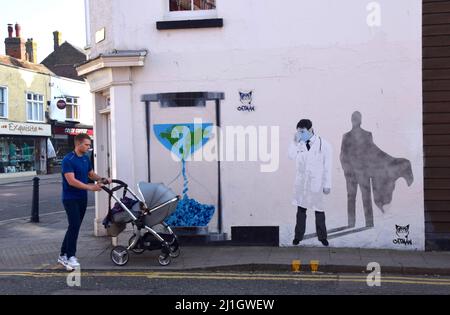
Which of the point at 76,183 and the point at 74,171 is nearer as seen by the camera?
the point at 76,183

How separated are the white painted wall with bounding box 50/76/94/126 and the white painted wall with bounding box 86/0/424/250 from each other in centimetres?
2998

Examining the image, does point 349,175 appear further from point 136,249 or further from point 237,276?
point 136,249

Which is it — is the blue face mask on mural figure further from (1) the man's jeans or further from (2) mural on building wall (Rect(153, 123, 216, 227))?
(1) the man's jeans

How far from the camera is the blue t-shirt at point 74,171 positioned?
7602 millimetres

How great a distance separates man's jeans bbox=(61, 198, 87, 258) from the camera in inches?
304

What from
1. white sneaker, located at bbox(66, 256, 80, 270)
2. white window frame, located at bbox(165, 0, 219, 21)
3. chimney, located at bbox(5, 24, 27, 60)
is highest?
chimney, located at bbox(5, 24, 27, 60)

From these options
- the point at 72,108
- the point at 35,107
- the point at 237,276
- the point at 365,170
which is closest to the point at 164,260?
the point at 237,276

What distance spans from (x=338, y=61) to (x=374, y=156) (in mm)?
1634

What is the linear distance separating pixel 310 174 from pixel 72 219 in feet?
12.4

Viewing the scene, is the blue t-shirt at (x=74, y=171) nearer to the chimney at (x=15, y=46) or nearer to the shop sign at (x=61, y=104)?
the shop sign at (x=61, y=104)

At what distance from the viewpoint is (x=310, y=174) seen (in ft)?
29.2

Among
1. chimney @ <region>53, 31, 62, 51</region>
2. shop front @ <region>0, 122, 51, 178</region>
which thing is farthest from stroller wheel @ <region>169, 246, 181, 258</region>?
chimney @ <region>53, 31, 62, 51</region>

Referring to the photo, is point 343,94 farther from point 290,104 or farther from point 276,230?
point 276,230

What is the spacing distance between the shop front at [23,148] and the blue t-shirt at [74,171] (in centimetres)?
2717
